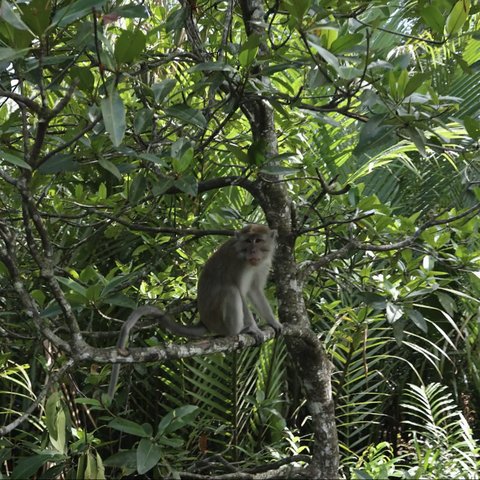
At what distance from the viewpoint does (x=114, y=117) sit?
175cm

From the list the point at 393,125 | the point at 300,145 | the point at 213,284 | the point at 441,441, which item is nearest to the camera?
the point at 393,125

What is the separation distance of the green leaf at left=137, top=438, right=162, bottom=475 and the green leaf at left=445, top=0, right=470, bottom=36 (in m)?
1.73

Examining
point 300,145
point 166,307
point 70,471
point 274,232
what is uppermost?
point 300,145

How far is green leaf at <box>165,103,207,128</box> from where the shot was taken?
7.38ft

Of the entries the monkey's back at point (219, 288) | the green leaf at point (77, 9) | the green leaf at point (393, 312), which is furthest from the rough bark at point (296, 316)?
the green leaf at point (77, 9)

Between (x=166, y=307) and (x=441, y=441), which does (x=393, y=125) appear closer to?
(x=166, y=307)

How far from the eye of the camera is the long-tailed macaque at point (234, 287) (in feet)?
11.6

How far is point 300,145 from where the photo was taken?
3.98 meters

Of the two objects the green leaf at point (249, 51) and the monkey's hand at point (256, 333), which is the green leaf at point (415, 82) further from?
A: the monkey's hand at point (256, 333)

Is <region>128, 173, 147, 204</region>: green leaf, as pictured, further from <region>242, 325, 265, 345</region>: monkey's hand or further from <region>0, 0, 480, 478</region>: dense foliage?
<region>242, 325, 265, 345</region>: monkey's hand

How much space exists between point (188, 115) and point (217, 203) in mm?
2365

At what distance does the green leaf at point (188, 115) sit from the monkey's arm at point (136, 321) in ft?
2.37

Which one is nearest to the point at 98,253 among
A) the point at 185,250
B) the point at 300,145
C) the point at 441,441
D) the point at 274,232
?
the point at 185,250

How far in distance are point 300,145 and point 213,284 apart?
36.6 inches
